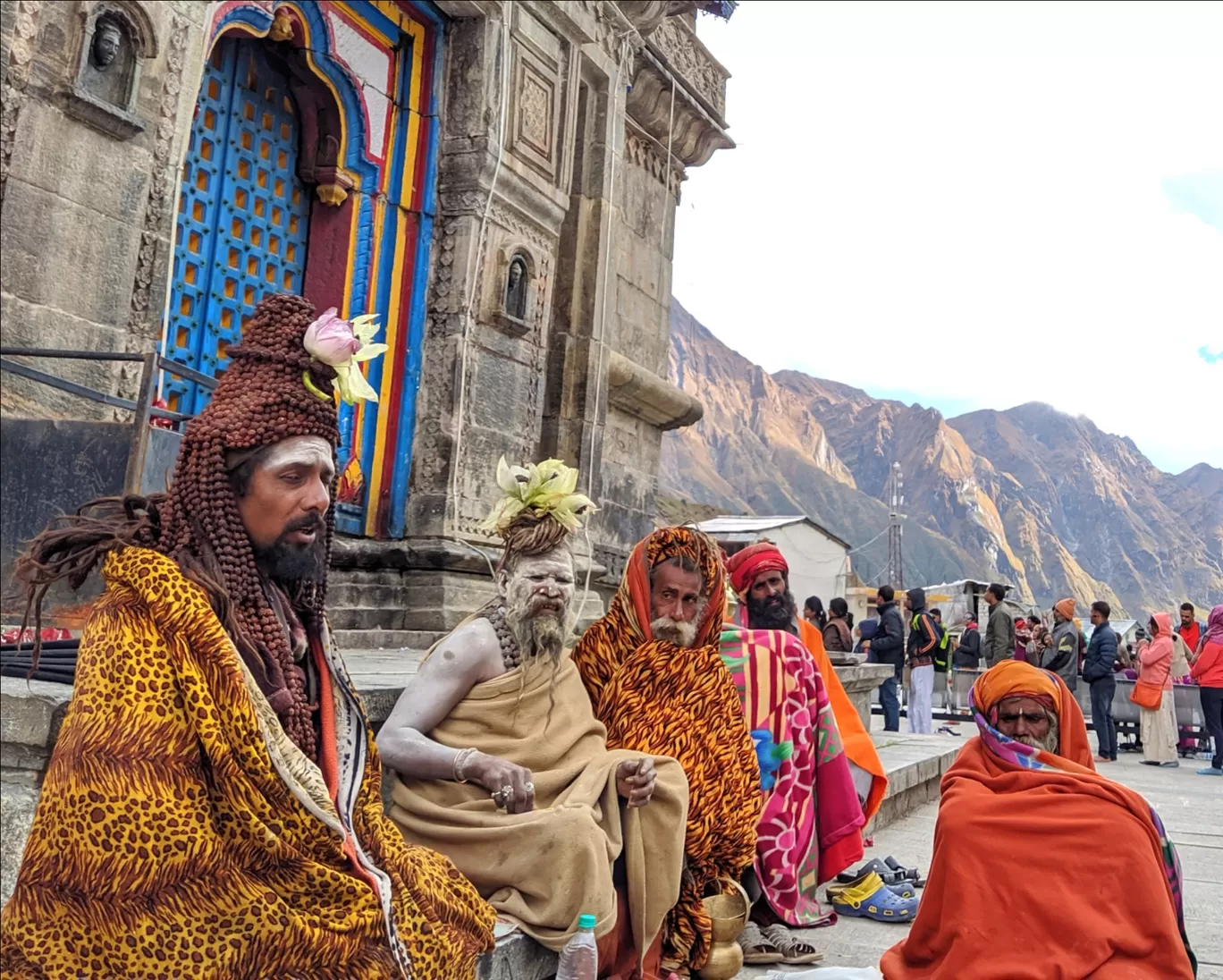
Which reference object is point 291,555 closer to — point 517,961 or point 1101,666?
point 517,961

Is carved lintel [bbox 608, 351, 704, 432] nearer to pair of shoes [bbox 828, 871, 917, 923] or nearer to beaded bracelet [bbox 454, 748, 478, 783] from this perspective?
pair of shoes [bbox 828, 871, 917, 923]

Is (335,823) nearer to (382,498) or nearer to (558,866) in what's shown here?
(558,866)

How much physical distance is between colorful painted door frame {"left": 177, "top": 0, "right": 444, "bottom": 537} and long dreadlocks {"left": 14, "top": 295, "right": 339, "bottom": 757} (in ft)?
14.9

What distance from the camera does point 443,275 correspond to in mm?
7062

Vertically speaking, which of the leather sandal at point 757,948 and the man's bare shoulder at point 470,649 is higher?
the man's bare shoulder at point 470,649

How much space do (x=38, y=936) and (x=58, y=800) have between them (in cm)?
21

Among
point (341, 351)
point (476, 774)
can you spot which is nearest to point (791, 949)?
point (476, 774)

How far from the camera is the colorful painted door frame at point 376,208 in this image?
6.71m

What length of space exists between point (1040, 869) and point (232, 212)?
17.7 feet

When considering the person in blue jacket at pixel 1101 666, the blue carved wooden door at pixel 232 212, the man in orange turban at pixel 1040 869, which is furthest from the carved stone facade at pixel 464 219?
the person in blue jacket at pixel 1101 666

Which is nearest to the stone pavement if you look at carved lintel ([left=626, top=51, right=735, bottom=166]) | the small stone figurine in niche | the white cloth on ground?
the white cloth on ground

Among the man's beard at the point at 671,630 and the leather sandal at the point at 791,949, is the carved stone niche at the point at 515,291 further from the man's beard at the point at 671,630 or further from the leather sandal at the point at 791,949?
the leather sandal at the point at 791,949

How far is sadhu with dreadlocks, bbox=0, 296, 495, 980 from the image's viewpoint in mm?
1665

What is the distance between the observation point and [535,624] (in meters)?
3.09
